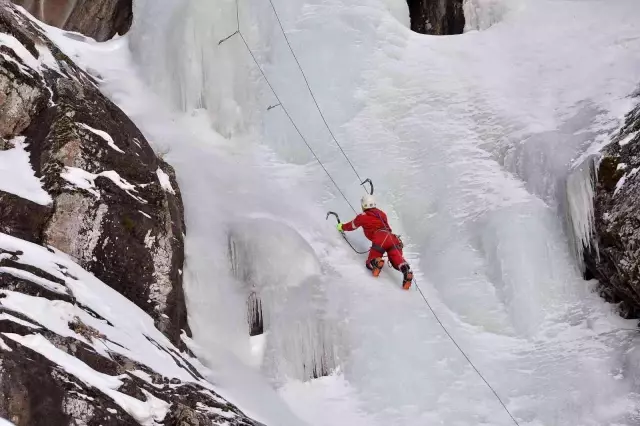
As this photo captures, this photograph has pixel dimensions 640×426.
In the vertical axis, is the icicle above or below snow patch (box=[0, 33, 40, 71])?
below

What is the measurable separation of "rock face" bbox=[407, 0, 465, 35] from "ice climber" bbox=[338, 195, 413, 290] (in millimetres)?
5142

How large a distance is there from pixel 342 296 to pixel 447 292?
1.19 meters

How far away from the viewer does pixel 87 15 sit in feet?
35.6

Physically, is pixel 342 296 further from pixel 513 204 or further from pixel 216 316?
pixel 513 204

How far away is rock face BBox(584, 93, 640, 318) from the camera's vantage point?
632 centimetres

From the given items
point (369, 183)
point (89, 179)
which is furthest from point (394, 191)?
point (89, 179)

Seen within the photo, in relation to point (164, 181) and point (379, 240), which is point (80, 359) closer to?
point (164, 181)

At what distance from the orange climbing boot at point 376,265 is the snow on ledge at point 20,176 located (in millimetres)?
3472

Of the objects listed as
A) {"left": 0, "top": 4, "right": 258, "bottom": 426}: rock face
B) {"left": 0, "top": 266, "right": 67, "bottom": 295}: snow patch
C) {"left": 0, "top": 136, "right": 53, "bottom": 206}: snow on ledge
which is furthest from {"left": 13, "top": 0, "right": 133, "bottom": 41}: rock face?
{"left": 0, "top": 266, "right": 67, "bottom": 295}: snow patch

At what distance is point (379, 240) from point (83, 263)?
3204 mm

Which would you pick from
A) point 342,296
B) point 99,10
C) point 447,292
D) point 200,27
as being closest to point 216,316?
point 342,296

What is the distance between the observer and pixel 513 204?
303 inches

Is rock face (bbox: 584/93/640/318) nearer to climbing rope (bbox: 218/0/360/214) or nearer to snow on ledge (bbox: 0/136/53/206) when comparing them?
climbing rope (bbox: 218/0/360/214)

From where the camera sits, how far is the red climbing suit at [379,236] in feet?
24.4
